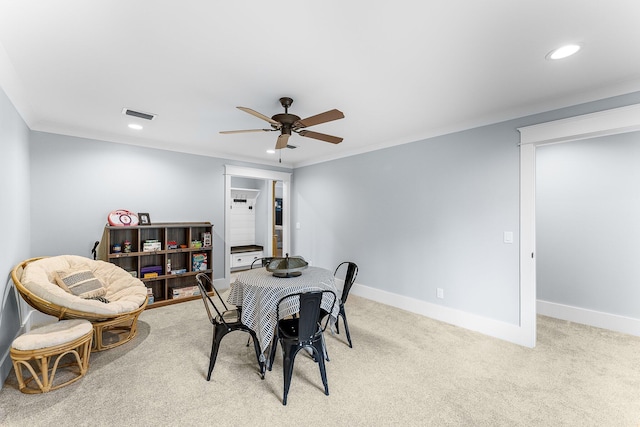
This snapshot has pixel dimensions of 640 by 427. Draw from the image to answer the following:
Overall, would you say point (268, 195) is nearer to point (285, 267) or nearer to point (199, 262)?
point (199, 262)

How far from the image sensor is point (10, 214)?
257 cm

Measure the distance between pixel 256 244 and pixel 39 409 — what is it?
5307 mm

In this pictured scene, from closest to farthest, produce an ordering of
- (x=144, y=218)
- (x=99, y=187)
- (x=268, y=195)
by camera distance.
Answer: (x=99, y=187) → (x=144, y=218) → (x=268, y=195)

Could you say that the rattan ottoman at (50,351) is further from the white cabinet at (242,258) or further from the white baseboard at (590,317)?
the white baseboard at (590,317)

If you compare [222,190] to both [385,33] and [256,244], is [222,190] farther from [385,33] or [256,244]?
[385,33]

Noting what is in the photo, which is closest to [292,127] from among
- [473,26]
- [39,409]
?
[473,26]

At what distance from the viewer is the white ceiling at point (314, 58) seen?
157 centimetres

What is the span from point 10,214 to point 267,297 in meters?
2.51

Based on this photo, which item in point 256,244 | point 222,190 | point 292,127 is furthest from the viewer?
point 256,244

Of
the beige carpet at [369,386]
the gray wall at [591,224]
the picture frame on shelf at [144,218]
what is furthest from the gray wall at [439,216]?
the picture frame on shelf at [144,218]

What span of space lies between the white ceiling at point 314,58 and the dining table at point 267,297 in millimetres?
1728

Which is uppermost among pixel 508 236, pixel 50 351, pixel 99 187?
pixel 99 187

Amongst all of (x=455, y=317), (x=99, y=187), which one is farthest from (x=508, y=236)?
(x=99, y=187)

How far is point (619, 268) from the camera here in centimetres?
335
